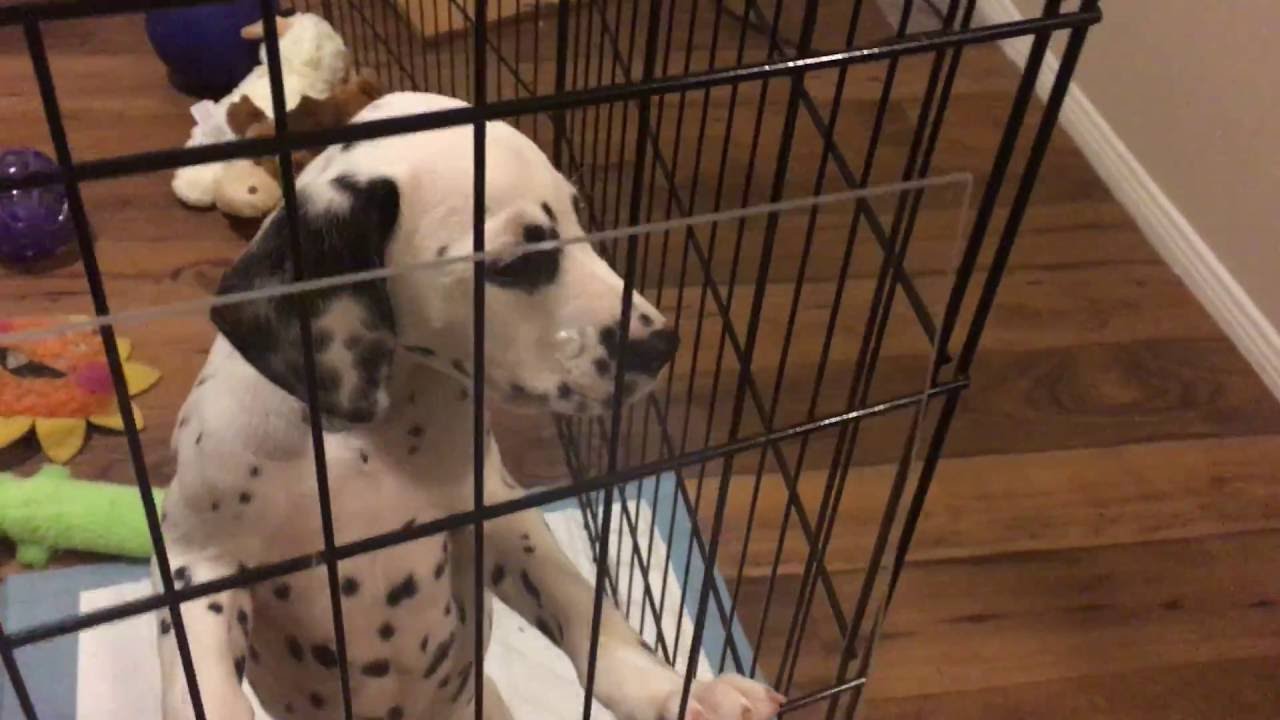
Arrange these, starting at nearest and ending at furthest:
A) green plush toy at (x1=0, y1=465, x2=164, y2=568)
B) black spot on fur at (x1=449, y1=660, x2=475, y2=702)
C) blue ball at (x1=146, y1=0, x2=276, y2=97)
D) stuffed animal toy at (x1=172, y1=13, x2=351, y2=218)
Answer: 1. black spot on fur at (x1=449, y1=660, x2=475, y2=702)
2. green plush toy at (x1=0, y1=465, x2=164, y2=568)
3. stuffed animal toy at (x1=172, y1=13, x2=351, y2=218)
4. blue ball at (x1=146, y1=0, x2=276, y2=97)

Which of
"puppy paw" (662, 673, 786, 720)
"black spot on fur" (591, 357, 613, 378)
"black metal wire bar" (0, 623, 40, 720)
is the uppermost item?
"black spot on fur" (591, 357, 613, 378)

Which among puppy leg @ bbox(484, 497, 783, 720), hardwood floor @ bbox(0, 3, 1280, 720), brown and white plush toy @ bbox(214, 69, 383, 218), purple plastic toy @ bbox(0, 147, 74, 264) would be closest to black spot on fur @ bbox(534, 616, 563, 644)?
puppy leg @ bbox(484, 497, 783, 720)

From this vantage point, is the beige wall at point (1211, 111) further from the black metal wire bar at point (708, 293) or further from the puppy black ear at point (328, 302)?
the puppy black ear at point (328, 302)

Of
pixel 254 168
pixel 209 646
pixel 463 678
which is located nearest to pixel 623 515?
pixel 463 678

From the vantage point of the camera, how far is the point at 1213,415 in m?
1.44

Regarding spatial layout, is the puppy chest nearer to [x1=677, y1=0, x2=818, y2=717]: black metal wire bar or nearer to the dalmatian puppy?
the dalmatian puppy

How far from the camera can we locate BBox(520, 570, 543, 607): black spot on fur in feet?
2.47

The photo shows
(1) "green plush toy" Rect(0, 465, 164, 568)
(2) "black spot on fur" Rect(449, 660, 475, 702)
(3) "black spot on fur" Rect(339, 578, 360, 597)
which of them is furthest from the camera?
(1) "green plush toy" Rect(0, 465, 164, 568)

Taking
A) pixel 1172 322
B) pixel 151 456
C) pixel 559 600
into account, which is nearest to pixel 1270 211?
pixel 1172 322

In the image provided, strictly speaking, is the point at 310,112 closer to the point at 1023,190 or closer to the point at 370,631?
the point at 370,631

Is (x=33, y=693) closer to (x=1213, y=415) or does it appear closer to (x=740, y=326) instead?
(x=740, y=326)

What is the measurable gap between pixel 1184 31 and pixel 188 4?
1504mm

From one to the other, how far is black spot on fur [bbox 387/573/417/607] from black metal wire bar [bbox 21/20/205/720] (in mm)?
144

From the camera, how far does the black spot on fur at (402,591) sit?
69 centimetres
